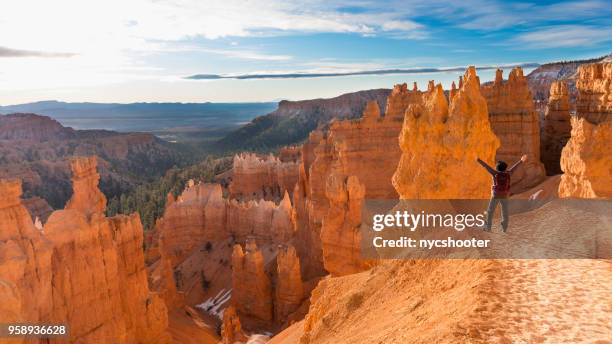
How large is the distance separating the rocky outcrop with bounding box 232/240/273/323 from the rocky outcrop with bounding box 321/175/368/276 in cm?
702

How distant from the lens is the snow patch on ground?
27908 millimetres

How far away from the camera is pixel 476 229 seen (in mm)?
9961

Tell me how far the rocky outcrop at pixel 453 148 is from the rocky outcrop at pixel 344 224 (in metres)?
6.87

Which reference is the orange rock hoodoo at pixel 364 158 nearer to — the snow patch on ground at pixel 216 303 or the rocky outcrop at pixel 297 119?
the snow patch on ground at pixel 216 303

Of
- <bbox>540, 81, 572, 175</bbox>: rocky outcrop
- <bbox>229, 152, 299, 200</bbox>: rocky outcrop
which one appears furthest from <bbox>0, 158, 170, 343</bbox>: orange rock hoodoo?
<bbox>229, 152, 299, 200</bbox>: rocky outcrop

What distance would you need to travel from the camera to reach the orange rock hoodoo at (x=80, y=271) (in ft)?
44.0

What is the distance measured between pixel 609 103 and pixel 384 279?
51.3ft

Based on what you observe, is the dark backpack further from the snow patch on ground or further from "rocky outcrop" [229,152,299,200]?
"rocky outcrop" [229,152,299,200]

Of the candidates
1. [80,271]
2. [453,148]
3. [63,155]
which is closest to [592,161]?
[453,148]

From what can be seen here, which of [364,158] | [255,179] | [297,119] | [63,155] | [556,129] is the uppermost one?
[297,119]

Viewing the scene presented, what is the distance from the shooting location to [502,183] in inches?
379

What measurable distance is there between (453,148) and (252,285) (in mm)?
16810

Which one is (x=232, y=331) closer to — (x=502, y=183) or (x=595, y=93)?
(x=502, y=183)

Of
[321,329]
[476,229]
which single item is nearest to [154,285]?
[321,329]
